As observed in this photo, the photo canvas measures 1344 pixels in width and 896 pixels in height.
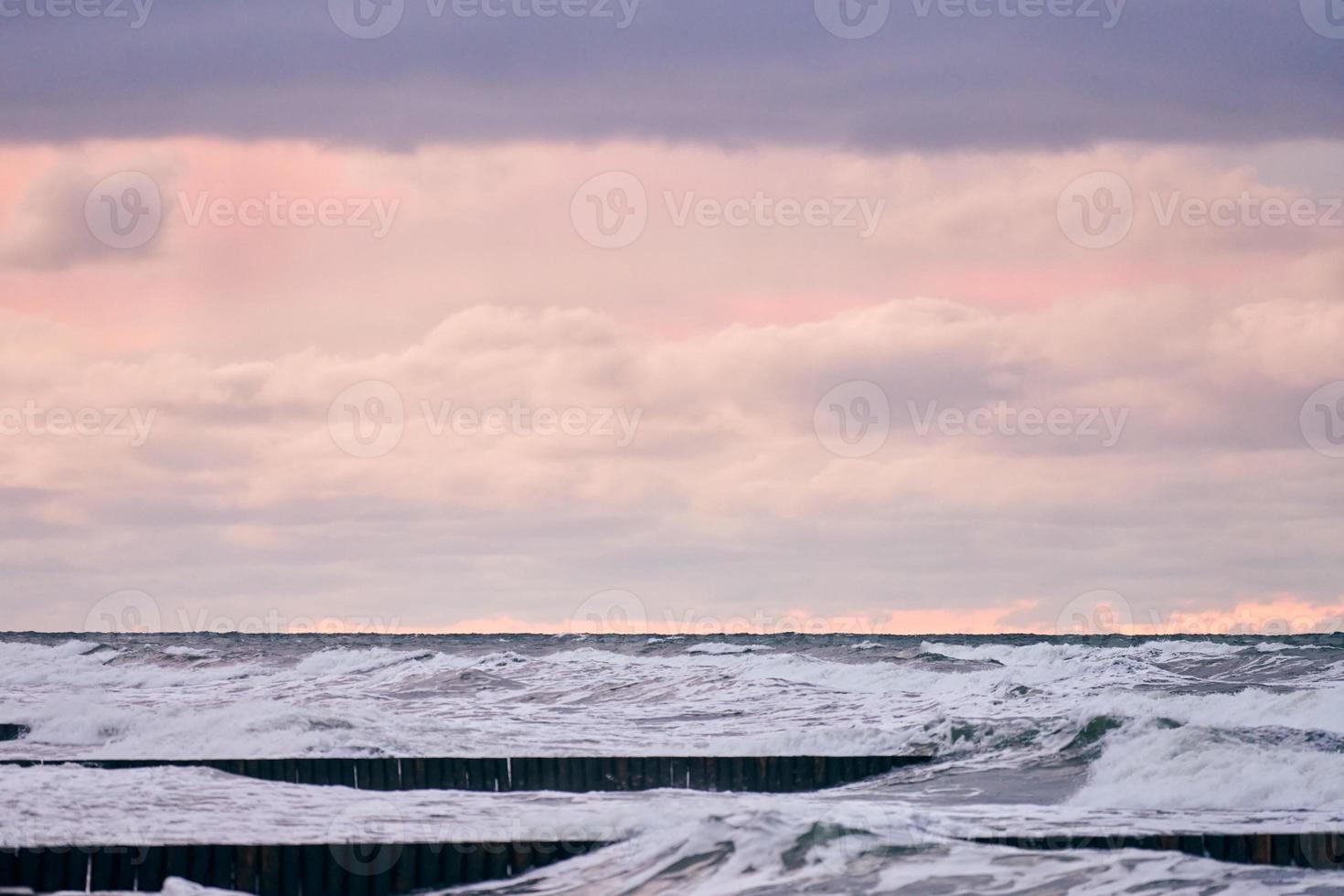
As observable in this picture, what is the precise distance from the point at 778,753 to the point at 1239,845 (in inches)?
370

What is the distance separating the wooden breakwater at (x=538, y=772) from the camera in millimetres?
18453

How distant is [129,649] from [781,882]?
6454cm

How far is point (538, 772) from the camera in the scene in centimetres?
1869

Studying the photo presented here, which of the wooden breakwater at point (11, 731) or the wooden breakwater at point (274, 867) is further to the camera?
the wooden breakwater at point (11, 731)

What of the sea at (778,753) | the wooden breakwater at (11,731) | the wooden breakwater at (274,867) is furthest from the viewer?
the wooden breakwater at (11,731)

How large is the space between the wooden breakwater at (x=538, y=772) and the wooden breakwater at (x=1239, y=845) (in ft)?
22.2

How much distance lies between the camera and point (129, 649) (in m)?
70.7

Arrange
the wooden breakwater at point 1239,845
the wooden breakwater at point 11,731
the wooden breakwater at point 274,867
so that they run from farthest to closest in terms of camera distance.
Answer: the wooden breakwater at point 11,731 < the wooden breakwater at point 1239,845 < the wooden breakwater at point 274,867

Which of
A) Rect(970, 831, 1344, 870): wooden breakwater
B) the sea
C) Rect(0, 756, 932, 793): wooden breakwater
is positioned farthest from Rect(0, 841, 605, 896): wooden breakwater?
Rect(0, 756, 932, 793): wooden breakwater

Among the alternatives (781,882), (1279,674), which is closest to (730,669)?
(1279,674)

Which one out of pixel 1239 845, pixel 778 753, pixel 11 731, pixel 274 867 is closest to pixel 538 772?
pixel 778 753

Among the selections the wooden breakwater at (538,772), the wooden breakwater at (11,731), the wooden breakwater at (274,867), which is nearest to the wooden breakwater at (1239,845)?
A: the wooden breakwater at (274,867)

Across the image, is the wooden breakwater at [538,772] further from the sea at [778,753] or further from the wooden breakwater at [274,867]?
the wooden breakwater at [274,867]

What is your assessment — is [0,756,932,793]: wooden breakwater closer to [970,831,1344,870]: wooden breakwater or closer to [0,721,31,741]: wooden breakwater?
[0,721,31,741]: wooden breakwater
